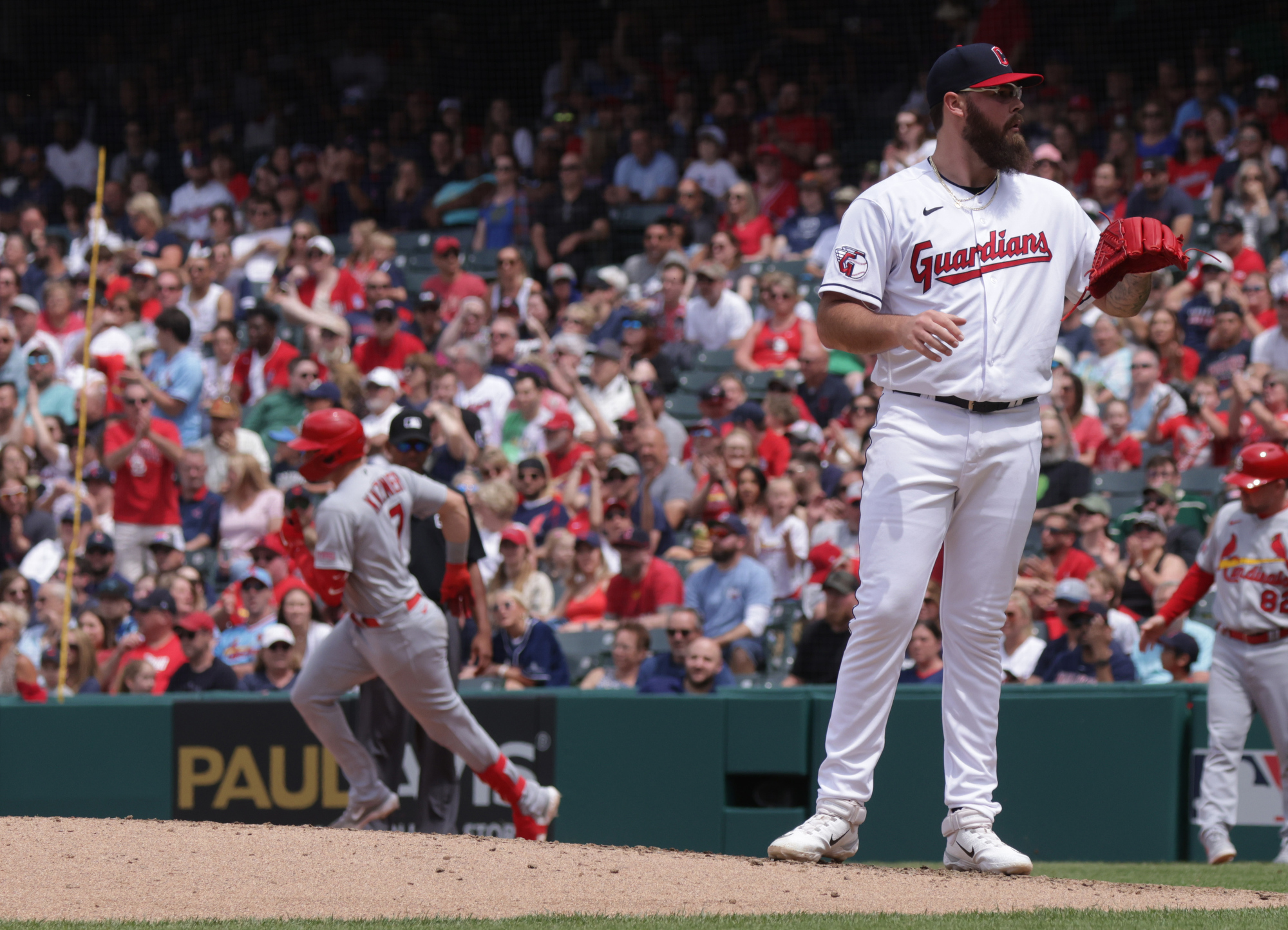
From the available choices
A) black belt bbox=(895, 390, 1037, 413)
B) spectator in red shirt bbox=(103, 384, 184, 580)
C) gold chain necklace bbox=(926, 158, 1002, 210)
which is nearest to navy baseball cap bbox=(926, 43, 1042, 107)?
gold chain necklace bbox=(926, 158, 1002, 210)

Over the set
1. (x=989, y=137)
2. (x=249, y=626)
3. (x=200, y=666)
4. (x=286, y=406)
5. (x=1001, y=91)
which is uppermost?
(x=1001, y=91)

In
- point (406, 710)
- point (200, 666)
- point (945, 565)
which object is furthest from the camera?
point (200, 666)

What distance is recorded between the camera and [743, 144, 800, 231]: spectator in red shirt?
45.8 ft

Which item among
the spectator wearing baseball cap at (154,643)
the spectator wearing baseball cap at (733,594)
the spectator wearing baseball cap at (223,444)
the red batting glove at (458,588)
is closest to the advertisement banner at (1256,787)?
the spectator wearing baseball cap at (733,594)

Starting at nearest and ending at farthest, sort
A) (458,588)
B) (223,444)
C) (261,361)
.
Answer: (458,588), (223,444), (261,361)

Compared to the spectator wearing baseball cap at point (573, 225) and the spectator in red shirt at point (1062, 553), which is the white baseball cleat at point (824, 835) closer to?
the spectator in red shirt at point (1062, 553)

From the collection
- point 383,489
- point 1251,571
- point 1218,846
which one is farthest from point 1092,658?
point 383,489

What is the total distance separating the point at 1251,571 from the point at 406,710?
3600mm

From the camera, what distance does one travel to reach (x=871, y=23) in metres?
15.4

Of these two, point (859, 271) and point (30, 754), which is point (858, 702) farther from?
point (30, 754)

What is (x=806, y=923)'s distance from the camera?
3625mm

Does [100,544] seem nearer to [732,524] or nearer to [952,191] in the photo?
[732,524]

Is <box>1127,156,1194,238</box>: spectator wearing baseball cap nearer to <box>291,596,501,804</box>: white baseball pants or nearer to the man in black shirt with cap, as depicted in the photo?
the man in black shirt with cap

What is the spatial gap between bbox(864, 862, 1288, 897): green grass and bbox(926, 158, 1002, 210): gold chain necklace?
1999 millimetres
